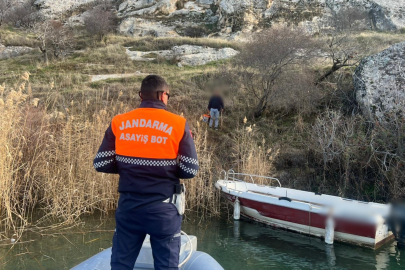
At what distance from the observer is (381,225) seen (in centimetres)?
696

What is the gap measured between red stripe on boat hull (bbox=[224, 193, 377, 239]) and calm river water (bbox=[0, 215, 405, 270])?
346 millimetres

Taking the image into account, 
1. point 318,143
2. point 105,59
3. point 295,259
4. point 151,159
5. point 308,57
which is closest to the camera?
point 151,159

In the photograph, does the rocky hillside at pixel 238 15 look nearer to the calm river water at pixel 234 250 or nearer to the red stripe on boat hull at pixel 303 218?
the red stripe on boat hull at pixel 303 218

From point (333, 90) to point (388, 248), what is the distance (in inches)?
313

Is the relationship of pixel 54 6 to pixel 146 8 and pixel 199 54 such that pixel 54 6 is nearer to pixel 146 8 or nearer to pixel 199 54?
pixel 146 8

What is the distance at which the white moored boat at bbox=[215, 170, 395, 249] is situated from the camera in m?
6.67

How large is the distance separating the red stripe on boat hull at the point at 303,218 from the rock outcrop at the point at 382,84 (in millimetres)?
4176

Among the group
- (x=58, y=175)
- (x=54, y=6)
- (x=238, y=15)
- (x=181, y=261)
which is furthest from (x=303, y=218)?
(x=54, y=6)

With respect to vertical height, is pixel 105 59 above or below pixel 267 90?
above

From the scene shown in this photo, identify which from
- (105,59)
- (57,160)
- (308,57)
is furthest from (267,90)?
(105,59)

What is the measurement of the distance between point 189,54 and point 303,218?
1766cm

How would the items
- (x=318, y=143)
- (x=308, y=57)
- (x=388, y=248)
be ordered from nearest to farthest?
(x=388, y=248)
(x=318, y=143)
(x=308, y=57)

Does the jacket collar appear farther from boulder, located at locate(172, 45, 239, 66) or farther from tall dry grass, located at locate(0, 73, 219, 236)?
boulder, located at locate(172, 45, 239, 66)

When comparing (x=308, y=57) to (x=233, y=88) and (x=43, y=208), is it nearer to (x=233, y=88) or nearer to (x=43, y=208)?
(x=233, y=88)
